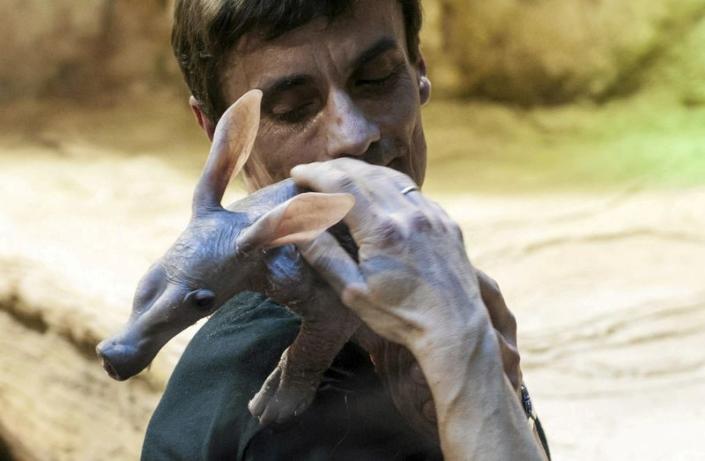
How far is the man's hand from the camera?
130 cm

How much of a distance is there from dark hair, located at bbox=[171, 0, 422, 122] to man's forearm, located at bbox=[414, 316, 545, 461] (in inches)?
21.6

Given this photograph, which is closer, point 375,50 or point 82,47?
point 375,50

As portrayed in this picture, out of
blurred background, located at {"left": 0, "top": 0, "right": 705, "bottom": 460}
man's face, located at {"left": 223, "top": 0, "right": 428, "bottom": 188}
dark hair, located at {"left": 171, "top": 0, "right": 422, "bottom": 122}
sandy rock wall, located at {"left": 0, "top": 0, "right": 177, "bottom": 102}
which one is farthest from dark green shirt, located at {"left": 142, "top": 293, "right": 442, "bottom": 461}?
sandy rock wall, located at {"left": 0, "top": 0, "right": 177, "bottom": 102}

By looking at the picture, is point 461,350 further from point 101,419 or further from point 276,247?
point 101,419

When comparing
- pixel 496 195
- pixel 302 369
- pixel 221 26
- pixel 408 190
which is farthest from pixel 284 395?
pixel 496 195

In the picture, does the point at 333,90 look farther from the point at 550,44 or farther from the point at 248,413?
the point at 550,44

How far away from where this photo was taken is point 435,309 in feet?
4.28

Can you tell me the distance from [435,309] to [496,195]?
348 centimetres

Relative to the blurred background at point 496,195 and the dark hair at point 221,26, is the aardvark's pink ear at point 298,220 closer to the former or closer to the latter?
the dark hair at point 221,26

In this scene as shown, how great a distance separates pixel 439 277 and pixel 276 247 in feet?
0.72

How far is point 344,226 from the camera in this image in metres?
1.41

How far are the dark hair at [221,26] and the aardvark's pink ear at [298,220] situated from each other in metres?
0.36

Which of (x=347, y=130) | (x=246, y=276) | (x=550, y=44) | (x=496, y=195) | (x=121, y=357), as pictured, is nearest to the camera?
(x=121, y=357)

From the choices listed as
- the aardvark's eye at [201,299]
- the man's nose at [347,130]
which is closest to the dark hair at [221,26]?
the man's nose at [347,130]
